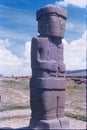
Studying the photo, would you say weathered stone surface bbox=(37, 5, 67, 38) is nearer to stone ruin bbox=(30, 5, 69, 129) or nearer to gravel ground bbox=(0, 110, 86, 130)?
stone ruin bbox=(30, 5, 69, 129)

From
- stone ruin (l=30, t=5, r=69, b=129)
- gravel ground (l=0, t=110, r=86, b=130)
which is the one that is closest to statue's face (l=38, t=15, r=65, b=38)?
stone ruin (l=30, t=5, r=69, b=129)

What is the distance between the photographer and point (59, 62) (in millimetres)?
9672

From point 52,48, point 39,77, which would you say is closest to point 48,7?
point 52,48

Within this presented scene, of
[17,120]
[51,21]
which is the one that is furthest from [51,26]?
[17,120]

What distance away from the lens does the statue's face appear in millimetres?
9453

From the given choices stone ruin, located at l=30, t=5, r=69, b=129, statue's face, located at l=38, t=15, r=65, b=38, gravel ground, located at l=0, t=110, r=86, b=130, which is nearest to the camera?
stone ruin, located at l=30, t=5, r=69, b=129

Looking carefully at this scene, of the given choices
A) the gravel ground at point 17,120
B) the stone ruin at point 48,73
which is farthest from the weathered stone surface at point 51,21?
the gravel ground at point 17,120

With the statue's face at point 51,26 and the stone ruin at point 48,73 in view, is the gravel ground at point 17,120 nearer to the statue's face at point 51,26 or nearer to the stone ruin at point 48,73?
the stone ruin at point 48,73

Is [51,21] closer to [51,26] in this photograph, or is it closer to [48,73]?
[51,26]

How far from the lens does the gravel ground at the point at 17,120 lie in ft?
40.2

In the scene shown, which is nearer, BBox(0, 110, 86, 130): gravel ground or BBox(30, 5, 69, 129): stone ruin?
BBox(30, 5, 69, 129): stone ruin

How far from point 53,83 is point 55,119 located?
103cm

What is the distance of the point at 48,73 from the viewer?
940 centimetres

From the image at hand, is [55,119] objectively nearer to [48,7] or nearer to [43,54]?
[43,54]
